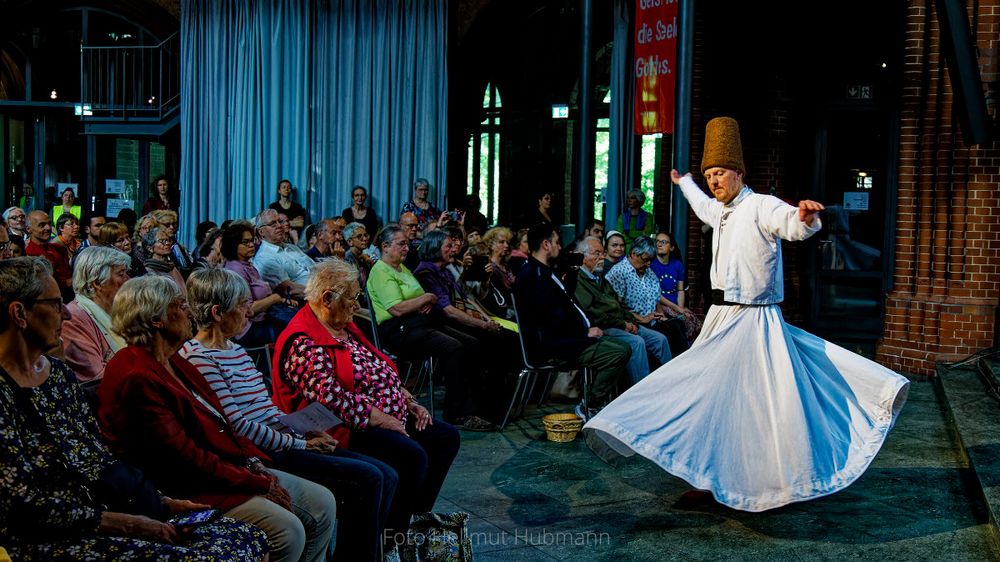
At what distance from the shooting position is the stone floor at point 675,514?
15.8ft

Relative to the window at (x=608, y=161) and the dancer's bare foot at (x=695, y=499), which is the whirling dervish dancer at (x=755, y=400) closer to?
the dancer's bare foot at (x=695, y=499)

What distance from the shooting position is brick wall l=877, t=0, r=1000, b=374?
367 inches

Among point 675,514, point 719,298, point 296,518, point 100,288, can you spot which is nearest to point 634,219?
point 719,298

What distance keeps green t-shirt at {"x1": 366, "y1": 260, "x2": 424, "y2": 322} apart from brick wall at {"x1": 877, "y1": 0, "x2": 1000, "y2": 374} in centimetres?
479

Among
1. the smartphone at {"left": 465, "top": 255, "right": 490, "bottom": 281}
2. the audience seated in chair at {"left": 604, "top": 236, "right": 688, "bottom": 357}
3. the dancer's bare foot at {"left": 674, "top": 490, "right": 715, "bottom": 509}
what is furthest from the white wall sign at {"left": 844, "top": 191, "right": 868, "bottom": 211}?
the dancer's bare foot at {"left": 674, "top": 490, "right": 715, "bottom": 509}

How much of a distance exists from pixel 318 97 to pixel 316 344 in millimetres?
8280

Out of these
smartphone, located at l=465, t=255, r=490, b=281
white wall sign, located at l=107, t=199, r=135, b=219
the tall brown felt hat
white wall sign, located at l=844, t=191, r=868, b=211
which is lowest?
smartphone, located at l=465, t=255, r=490, b=281

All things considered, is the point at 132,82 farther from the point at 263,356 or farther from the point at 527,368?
the point at 527,368

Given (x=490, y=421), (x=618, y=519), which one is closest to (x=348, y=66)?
(x=490, y=421)

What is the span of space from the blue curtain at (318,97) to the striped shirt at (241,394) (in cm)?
839

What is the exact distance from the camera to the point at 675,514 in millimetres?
5328

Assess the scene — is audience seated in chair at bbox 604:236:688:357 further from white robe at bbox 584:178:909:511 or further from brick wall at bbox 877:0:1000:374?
white robe at bbox 584:178:909:511

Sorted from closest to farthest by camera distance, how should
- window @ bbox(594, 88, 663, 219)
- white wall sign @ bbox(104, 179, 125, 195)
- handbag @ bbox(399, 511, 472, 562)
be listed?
handbag @ bbox(399, 511, 472, 562) → window @ bbox(594, 88, 663, 219) → white wall sign @ bbox(104, 179, 125, 195)

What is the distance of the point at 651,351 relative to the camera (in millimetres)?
8070
